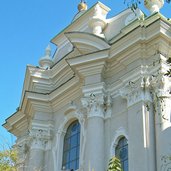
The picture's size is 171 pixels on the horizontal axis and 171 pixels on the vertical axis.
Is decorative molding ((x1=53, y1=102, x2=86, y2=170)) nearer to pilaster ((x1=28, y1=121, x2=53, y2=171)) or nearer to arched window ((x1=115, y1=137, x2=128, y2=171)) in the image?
pilaster ((x1=28, y1=121, x2=53, y2=171))

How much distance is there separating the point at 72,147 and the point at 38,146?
177cm

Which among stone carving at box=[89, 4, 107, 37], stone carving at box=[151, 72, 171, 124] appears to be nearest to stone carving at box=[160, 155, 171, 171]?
stone carving at box=[151, 72, 171, 124]

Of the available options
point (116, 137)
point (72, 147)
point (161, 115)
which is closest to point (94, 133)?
point (116, 137)

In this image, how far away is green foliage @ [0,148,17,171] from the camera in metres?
13.5

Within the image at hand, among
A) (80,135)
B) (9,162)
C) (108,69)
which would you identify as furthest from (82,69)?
(9,162)

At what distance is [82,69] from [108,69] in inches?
42.9

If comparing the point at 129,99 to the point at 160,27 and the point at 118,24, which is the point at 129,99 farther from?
the point at 118,24

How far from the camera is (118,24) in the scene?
2166 centimetres

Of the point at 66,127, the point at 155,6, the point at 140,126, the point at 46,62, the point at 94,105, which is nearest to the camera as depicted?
the point at 140,126

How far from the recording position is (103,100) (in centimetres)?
1878

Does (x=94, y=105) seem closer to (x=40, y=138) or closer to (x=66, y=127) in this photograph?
(x=66, y=127)

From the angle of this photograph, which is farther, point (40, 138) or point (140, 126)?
point (40, 138)

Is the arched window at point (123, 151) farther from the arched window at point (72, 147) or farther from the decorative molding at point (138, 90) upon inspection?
the arched window at point (72, 147)

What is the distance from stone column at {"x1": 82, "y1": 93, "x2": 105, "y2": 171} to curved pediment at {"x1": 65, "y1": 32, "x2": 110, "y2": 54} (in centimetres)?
226
